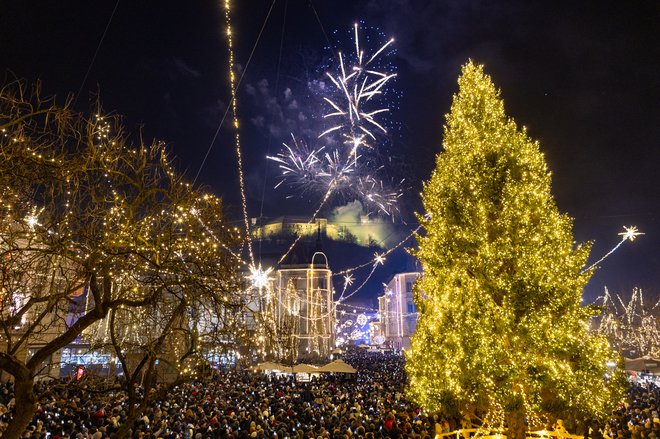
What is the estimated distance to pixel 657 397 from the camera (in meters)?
18.5

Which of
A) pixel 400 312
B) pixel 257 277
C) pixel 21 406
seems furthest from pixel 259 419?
pixel 400 312

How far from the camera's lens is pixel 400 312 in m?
78.2

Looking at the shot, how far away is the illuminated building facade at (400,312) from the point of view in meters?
75.5

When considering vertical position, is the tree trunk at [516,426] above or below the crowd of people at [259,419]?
above

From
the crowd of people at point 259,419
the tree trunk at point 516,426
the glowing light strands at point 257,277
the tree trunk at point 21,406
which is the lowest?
the crowd of people at point 259,419

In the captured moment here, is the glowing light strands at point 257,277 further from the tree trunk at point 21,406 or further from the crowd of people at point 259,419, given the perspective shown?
the tree trunk at point 21,406

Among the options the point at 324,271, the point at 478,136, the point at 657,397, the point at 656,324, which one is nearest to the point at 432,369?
the point at 478,136

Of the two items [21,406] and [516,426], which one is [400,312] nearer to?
[516,426]

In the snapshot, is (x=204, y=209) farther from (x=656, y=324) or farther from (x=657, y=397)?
(x=656, y=324)

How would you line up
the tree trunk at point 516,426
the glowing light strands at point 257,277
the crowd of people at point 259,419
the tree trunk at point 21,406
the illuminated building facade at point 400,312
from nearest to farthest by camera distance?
the tree trunk at point 21,406, the tree trunk at point 516,426, the crowd of people at point 259,419, the glowing light strands at point 257,277, the illuminated building facade at point 400,312

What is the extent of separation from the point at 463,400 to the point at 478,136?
20.6 ft

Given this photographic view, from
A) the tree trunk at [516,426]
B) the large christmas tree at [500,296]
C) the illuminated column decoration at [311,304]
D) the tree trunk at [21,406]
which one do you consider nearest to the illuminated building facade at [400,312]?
the illuminated column decoration at [311,304]

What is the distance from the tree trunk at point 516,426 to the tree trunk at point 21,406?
28.2 feet

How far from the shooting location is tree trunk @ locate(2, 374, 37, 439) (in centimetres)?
431
